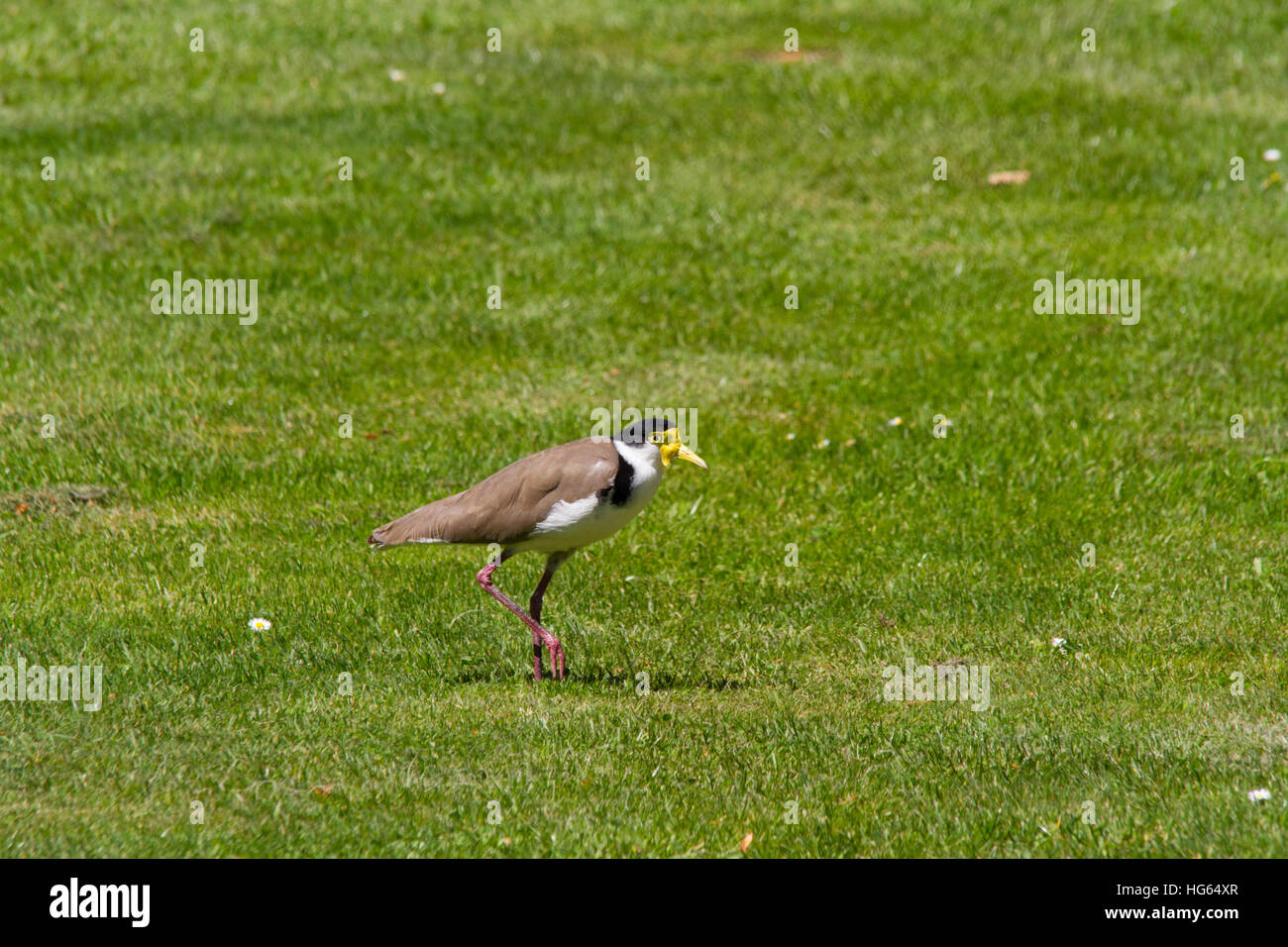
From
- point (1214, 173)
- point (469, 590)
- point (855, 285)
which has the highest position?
point (1214, 173)

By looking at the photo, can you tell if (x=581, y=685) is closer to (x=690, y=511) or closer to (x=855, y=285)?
(x=690, y=511)

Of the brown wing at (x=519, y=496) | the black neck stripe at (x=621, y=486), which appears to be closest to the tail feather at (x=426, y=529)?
the brown wing at (x=519, y=496)

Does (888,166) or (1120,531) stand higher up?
(888,166)

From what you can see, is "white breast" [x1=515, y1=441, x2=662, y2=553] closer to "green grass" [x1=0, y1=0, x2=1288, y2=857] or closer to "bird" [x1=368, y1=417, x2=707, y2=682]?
"bird" [x1=368, y1=417, x2=707, y2=682]

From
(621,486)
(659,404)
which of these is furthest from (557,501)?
(659,404)

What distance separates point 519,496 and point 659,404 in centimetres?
459

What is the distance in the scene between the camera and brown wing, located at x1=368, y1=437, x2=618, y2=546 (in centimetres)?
830

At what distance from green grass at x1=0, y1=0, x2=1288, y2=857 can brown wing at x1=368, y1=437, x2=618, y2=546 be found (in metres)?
0.82

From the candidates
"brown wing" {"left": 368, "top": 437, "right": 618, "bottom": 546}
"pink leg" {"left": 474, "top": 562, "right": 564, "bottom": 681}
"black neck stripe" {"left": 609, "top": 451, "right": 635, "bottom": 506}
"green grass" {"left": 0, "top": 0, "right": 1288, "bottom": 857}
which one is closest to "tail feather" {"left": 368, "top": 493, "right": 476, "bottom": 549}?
"brown wing" {"left": 368, "top": 437, "right": 618, "bottom": 546}

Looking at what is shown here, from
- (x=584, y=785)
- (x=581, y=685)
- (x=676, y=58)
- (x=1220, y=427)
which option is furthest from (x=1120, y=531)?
(x=676, y=58)

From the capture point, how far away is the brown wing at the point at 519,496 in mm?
8305

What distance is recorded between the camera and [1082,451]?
39.3 ft

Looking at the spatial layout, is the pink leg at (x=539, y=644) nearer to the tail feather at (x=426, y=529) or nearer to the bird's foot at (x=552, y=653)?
the bird's foot at (x=552, y=653)

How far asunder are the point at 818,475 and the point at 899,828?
17.6ft
